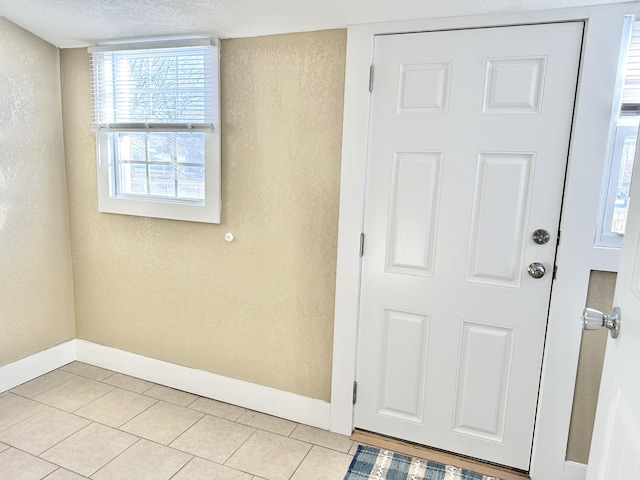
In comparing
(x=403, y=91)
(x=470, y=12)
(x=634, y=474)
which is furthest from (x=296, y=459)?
(x=470, y=12)

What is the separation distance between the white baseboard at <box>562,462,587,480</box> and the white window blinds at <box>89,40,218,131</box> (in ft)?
7.49

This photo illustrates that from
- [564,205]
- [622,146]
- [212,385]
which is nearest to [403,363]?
[564,205]

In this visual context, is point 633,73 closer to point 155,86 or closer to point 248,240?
point 248,240

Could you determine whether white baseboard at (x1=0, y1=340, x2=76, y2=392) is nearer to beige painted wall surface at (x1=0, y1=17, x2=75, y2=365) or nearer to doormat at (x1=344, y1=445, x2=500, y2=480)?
beige painted wall surface at (x1=0, y1=17, x2=75, y2=365)

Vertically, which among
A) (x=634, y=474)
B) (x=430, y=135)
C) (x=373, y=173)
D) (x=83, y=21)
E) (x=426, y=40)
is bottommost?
(x=634, y=474)

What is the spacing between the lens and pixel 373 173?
199 cm

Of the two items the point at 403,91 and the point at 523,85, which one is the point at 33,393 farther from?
the point at 523,85

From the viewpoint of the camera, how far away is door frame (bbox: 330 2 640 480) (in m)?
1.60

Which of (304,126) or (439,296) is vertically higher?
(304,126)

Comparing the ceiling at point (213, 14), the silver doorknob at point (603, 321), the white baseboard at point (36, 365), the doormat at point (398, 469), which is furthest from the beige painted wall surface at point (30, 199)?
the silver doorknob at point (603, 321)

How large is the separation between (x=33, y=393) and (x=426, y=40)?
2823 mm

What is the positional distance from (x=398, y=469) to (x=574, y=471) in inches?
29.2

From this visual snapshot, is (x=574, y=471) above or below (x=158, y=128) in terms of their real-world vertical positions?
below

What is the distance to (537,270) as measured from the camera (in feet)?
5.87
